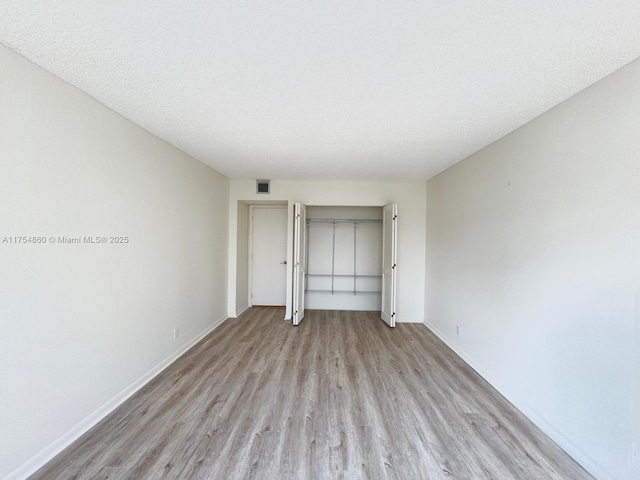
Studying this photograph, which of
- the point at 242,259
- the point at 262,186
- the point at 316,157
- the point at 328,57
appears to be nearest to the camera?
the point at 328,57

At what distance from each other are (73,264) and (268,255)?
12.1 ft

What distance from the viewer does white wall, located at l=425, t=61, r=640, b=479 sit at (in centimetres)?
153

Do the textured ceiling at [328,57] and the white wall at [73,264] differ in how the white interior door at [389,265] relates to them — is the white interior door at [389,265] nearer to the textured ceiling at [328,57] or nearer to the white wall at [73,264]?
the textured ceiling at [328,57]

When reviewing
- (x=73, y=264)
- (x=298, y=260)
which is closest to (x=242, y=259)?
(x=298, y=260)

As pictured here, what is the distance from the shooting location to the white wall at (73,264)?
1.51m

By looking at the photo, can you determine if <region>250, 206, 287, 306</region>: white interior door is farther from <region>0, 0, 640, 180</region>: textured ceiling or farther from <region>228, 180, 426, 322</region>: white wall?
<region>0, 0, 640, 180</region>: textured ceiling

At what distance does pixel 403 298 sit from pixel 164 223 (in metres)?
3.83

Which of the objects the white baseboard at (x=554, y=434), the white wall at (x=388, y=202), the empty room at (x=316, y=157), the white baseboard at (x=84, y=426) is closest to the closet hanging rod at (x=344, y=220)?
the white wall at (x=388, y=202)

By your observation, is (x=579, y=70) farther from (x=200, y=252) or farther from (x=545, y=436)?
(x=200, y=252)

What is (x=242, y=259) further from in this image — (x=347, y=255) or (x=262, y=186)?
(x=347, y=255)

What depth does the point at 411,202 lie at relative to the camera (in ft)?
15.5

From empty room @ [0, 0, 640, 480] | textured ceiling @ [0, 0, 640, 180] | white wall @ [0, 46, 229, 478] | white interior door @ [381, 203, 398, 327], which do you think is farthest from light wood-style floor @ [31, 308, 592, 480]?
textured ceiling @ [0, 0, 640, 180]

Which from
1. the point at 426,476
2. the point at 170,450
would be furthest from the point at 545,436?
the point at 170,450

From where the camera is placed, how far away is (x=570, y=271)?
6.14 feet
